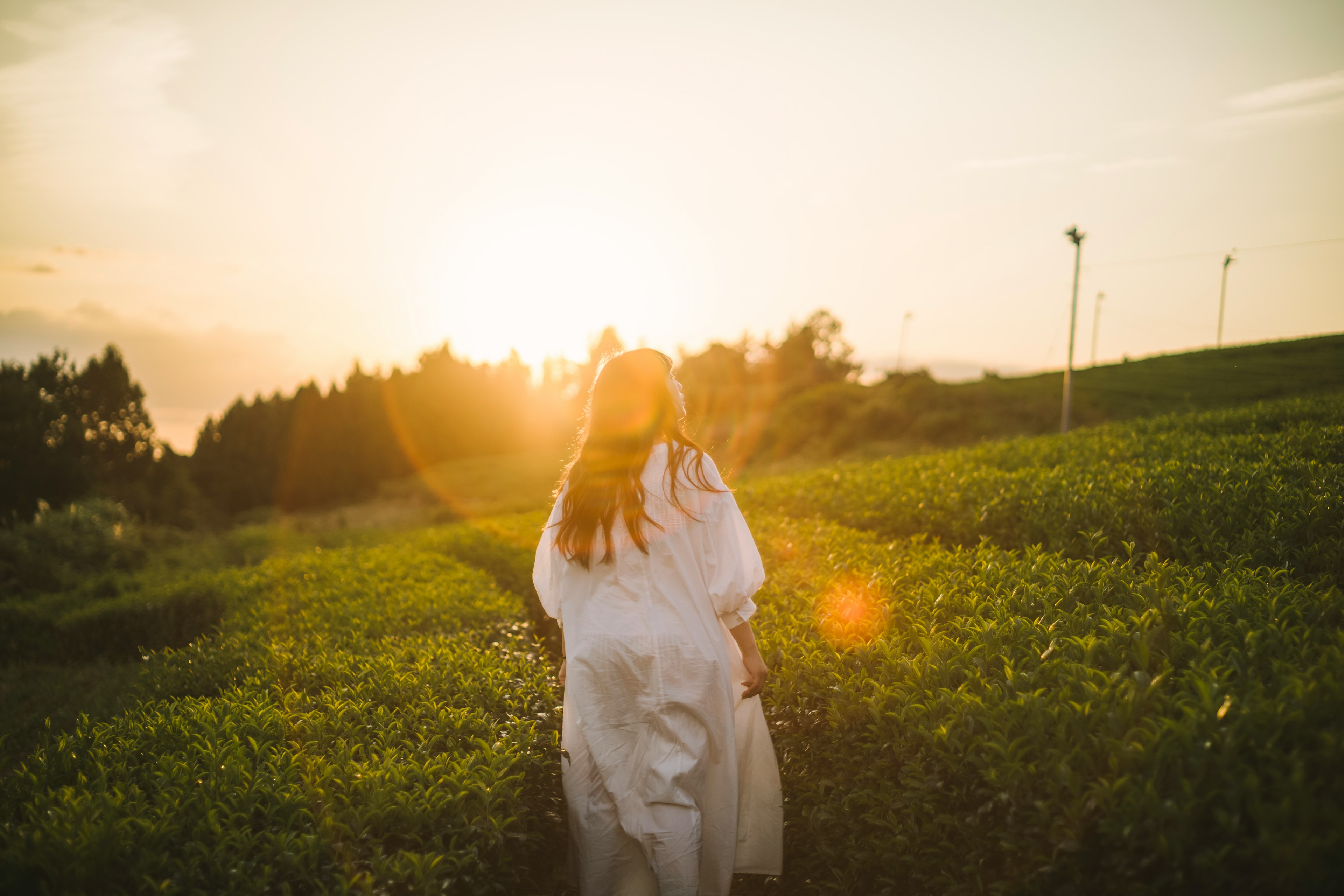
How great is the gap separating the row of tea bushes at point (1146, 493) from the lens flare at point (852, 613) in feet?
5.07

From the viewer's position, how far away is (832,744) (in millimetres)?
3656

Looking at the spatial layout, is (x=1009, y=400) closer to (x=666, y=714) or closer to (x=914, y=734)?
(x=914, y=734)

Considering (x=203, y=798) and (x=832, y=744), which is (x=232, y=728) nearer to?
(x=203, y=798)

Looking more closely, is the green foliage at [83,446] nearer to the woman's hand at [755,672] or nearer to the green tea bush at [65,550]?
the green tea bush at [65,550]

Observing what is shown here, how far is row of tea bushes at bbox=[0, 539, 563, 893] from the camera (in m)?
2.61

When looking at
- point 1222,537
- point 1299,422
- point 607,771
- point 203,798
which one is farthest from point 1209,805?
point 1299,422

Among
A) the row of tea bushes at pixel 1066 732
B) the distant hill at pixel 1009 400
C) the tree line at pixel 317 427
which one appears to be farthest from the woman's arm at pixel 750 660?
the tree line at pixel 317 427

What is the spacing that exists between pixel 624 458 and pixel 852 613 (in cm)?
222

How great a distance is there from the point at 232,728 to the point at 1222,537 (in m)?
6.70

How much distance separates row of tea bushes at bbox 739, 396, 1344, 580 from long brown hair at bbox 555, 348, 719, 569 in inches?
140

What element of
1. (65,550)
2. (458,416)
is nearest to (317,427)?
(458,416)

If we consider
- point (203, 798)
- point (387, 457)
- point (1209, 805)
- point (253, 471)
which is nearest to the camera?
point (1209, 805)

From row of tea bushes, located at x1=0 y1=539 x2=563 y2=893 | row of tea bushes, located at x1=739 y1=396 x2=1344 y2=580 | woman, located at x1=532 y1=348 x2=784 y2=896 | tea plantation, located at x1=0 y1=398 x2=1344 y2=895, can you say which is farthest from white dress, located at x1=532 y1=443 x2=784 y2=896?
row of tea bushes, located at x1=739 y1=396 x2=1344 y2=580

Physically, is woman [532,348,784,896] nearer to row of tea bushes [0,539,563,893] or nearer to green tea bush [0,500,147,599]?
row of tea bushes [0,539,563,893]
